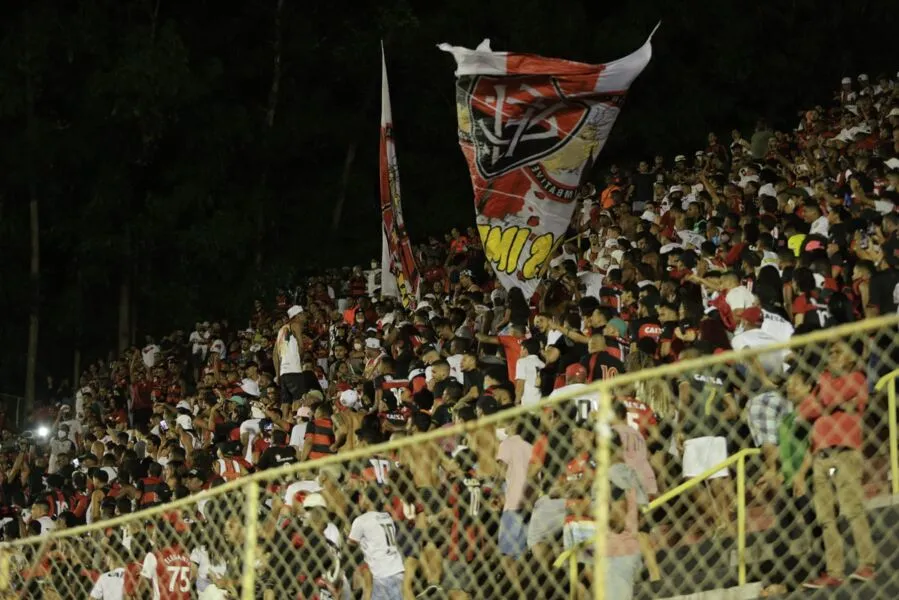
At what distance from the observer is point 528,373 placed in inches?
456

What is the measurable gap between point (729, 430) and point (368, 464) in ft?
6.34

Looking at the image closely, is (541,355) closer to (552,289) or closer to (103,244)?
(552,289)

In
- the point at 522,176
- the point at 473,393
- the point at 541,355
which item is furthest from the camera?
the point at 522,176

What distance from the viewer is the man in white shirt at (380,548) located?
8.41 meters

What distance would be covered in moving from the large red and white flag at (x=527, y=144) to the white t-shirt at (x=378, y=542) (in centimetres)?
608

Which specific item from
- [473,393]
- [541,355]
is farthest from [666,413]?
[541,355]

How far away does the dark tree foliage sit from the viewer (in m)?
28.9

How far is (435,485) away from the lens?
7.58 m

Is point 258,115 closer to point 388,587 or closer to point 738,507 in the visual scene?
point 388,587

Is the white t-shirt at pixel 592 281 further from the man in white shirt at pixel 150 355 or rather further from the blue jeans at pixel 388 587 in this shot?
the man in white shirt at pixel 150 355

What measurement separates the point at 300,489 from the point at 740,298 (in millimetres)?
3193

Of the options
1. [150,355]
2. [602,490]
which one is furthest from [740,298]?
→ [150,355]

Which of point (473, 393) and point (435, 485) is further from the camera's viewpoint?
point (473, 393)

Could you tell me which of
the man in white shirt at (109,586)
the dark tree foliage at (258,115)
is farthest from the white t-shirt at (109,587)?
the dark tree foliage at (258,115)
